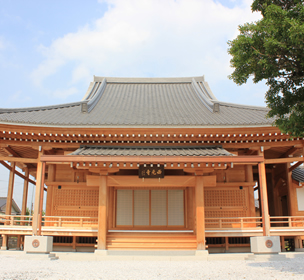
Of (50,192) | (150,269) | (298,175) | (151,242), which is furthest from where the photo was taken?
(298,175)

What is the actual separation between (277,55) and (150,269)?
661cm

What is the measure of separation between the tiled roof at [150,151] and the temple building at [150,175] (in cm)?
4

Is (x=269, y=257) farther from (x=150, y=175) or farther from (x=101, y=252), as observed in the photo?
(x=101, y=252)

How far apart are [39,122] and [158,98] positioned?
7820mm

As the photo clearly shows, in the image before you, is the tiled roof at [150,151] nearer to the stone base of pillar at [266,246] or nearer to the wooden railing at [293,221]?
the stone base of pillar at [266,246]

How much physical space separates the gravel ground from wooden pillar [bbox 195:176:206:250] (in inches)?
39.7

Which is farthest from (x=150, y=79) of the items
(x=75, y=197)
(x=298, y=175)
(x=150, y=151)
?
(x=298, y=175)

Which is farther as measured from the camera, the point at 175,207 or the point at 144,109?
the point at 144,109

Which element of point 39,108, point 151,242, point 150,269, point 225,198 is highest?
point 39,108

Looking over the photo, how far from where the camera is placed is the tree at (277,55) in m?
6.69

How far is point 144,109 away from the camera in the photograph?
15172 millimetres

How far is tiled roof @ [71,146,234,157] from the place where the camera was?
11.1 m

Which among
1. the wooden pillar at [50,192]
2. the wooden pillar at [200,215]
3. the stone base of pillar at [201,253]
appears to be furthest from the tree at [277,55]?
the wooden pillar at [50,192]

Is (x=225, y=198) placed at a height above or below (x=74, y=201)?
above
